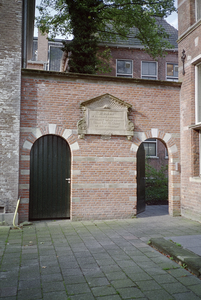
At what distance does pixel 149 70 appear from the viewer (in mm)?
18453

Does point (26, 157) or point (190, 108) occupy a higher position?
point (190, 108)

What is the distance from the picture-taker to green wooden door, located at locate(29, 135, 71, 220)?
26.4ft

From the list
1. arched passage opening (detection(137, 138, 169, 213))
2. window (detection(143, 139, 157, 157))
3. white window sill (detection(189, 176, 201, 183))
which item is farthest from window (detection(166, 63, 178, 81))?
white window sill (detection(189, 176, 201, 183))

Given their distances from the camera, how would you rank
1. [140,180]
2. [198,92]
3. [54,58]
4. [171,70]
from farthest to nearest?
[54,58] < [171,70] < [140,180] < [198,92]

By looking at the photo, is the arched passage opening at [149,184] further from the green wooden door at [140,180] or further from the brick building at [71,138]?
the brick building at [71,138]

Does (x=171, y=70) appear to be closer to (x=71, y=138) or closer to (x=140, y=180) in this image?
(x=140, y=180)

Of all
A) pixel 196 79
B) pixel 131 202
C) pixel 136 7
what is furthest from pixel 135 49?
pixel 131 202

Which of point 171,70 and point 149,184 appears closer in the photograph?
point 149,184

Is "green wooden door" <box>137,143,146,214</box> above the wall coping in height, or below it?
below

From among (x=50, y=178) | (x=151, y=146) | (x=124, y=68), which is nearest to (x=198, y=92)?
(x=50, y=178)

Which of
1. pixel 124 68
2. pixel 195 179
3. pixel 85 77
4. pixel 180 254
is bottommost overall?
pixel 180 254

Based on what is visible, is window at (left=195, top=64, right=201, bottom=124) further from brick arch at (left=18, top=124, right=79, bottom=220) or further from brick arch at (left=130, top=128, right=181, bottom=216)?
brick arch at (left=18, top=124, right=79, bottom=220)

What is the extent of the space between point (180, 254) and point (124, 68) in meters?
15.3

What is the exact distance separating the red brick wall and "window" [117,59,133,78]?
9420 mm
